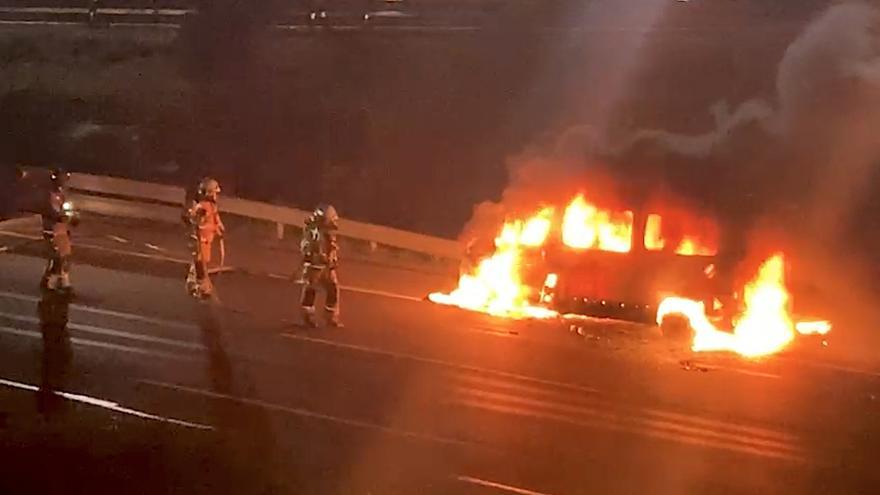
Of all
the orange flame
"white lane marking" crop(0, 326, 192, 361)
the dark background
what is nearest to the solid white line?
the dark background

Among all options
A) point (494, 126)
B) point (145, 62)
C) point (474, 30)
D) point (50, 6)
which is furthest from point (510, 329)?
point (50, 6)

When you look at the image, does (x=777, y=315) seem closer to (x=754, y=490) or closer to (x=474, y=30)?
(x=754, y=490)

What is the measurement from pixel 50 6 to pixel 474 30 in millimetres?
11499

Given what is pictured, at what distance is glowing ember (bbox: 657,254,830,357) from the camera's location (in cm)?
1268

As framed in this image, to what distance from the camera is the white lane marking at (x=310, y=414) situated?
8.68m

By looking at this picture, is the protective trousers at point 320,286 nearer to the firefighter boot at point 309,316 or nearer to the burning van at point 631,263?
the firefighter boot at point 309,316

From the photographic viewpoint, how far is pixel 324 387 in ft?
32.7

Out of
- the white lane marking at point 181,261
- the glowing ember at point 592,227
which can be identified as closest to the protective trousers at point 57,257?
the white lane marking at point 181,261

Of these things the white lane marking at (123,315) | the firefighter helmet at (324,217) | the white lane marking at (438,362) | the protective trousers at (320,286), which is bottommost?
the white lane marking at (438,362)

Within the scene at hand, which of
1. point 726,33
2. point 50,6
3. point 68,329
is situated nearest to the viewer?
point 68,329

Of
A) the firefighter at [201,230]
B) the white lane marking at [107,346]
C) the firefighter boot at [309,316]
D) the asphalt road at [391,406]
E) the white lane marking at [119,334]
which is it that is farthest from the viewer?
the firefighter at [201,230]

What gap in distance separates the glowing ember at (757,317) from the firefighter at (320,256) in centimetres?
385

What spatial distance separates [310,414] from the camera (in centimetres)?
916

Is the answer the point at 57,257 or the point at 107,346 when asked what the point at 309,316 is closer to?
the point at 107,346
